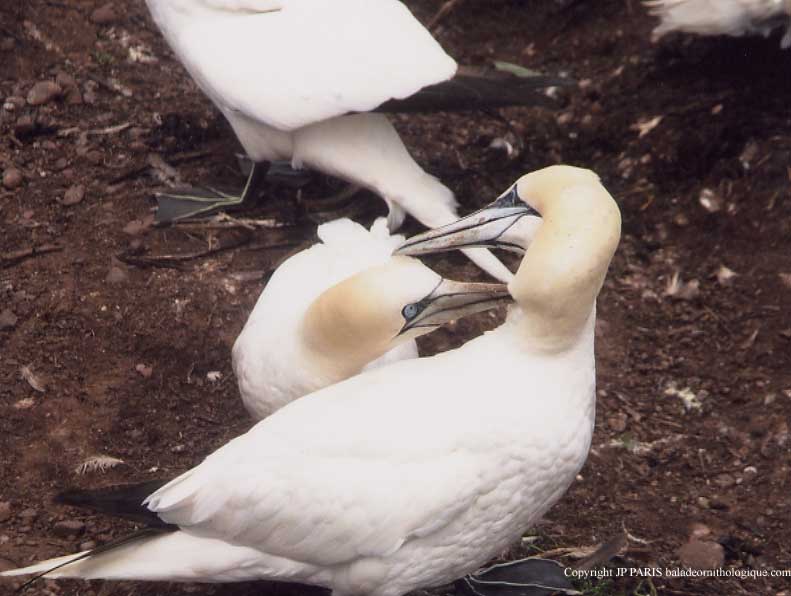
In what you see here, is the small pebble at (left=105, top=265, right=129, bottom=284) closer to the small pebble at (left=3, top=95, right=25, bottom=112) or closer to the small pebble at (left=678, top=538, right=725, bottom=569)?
the small pebble at (left=3, top=95, right=25, bottom=112)

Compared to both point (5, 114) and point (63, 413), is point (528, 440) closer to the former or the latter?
point (63, 413)

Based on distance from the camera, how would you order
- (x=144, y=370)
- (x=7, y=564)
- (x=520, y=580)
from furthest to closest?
1. (x=144, y=370)
2. (x=520, y=580)
3. (x=7, y=564)

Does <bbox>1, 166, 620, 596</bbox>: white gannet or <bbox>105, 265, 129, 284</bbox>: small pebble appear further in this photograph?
<bbox>105, 265, 129, 284</bbox>: small pebble

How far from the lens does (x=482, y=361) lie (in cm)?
272

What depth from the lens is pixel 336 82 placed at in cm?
396

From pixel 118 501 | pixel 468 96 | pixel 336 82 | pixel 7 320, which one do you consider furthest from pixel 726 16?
pixel 118 501

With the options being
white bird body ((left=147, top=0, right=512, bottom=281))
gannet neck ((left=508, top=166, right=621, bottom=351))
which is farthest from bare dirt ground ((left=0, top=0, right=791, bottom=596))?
gannet neck ((left=508, top=166, right=621, bottom=351))

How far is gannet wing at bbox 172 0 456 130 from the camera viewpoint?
3969mm

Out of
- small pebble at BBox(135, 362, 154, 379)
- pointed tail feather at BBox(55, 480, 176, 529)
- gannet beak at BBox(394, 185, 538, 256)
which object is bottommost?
small pebble at BBox(135, 362, 154, 379)

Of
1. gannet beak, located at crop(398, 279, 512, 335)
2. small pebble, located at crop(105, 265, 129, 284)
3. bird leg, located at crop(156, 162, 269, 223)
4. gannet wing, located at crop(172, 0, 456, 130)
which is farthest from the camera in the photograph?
bird leg, located at crop(156, 162, 269, 223)

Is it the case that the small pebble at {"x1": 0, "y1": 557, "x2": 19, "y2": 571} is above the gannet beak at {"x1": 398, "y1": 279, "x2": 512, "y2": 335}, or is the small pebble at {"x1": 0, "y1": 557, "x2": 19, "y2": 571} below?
below

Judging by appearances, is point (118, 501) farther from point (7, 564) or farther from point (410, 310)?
point (410, 310)

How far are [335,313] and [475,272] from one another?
4.94 ft

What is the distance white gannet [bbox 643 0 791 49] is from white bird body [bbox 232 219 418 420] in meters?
2.02
